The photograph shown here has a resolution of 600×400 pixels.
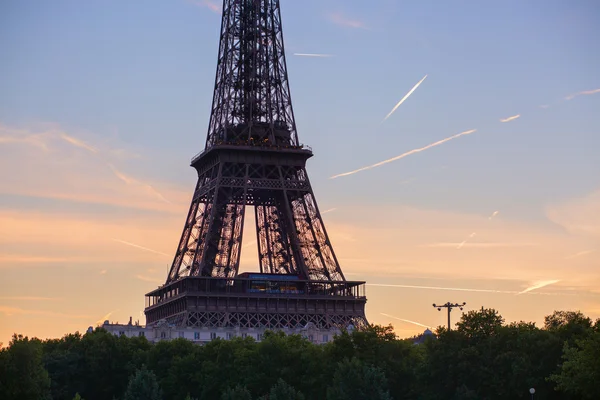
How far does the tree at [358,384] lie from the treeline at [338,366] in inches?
3.5

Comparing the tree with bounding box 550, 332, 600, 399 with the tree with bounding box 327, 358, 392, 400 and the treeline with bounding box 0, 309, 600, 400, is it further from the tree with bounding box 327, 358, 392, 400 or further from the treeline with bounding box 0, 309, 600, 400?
the tree with bounding box 327, 358, 392, 400

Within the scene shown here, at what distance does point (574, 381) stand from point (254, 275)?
7606cm

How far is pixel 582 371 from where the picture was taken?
12419 centimetres

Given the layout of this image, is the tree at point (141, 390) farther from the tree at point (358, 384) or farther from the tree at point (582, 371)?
the tree at point (582, 371)

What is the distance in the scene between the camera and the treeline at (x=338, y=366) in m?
134

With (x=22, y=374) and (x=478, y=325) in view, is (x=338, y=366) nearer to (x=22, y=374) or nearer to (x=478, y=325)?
(x=478, y=325)

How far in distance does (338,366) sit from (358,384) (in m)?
13.7

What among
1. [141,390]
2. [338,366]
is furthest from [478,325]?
[141,390]

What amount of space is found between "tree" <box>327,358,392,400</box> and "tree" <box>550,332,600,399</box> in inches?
591

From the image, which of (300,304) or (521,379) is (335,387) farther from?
(300,304)

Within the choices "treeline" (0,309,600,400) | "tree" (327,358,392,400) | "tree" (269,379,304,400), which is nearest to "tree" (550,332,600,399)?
"treeline" (0,309,600,400)

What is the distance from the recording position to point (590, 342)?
409ft

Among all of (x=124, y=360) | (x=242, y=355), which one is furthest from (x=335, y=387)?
(x=124, y=360)

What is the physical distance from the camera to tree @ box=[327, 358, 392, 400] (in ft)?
432
